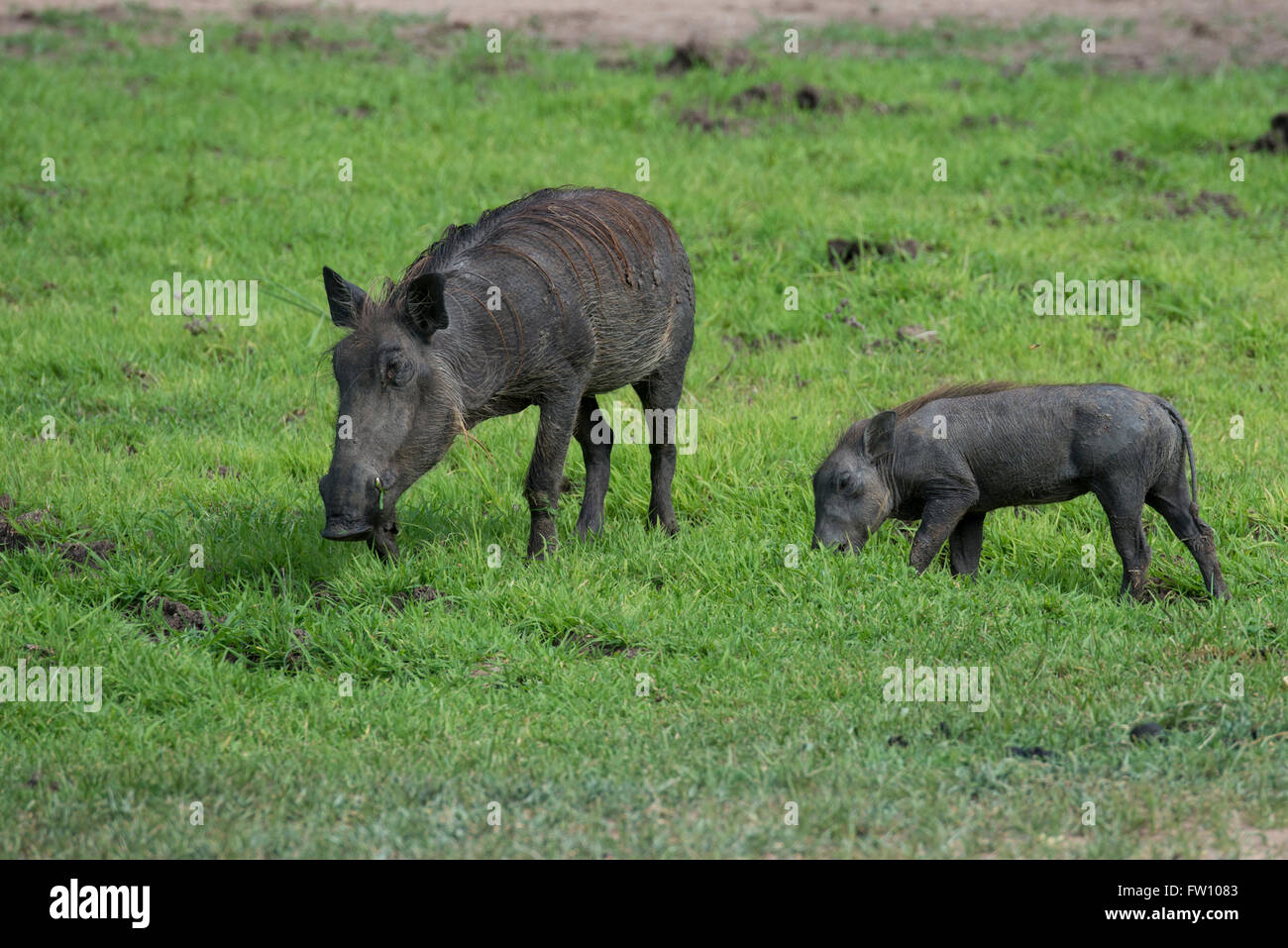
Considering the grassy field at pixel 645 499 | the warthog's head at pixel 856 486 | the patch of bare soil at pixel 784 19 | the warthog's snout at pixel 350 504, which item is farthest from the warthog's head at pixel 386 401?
the patch of bare soil at pixel 784 19

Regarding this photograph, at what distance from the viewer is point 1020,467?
6.41 metres

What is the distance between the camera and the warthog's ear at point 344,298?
6.24 m

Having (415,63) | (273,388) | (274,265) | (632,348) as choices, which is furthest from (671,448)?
(415,63)

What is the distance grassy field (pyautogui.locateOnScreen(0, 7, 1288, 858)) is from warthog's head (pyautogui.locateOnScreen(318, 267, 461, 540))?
59 cm

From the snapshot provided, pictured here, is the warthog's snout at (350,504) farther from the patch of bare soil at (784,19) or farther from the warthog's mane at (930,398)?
the patch of bare soil at (784,19)

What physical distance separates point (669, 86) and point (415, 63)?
281 cm

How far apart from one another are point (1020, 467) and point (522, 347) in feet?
7.20

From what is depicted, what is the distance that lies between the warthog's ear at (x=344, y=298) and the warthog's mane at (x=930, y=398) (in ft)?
7.17

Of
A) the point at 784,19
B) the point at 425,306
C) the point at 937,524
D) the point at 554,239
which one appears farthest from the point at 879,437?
the point at 784,19

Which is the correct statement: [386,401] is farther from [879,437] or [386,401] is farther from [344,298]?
[879,437]

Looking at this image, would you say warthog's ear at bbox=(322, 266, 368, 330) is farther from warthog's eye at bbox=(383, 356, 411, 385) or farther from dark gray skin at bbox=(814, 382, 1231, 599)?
dark gray skin at bbox=(814, 382, 1231, 599)

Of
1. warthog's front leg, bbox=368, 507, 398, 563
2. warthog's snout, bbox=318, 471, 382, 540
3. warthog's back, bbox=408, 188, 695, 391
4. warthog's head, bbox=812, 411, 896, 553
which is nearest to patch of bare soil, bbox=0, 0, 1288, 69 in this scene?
warthog's back, bbox=408, 188, 695, 391

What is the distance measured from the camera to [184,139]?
43.3 ft

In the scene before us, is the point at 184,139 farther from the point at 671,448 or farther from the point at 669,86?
the point at 671,448
